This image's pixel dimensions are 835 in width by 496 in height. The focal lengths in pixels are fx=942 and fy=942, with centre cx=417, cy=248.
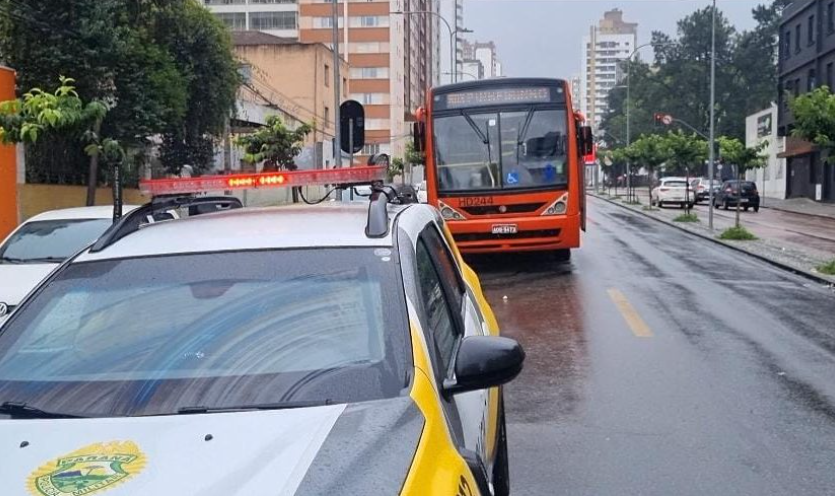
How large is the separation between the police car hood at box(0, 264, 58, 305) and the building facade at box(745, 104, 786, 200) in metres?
57.2

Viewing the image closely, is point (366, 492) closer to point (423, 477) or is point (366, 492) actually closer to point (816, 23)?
point (423, 477)

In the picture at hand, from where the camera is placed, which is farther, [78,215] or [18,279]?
[78,215]

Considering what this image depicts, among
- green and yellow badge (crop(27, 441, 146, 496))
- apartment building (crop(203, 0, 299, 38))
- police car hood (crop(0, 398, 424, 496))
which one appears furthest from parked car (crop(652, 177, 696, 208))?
apartment building (crop(203, 0, 299, 38))

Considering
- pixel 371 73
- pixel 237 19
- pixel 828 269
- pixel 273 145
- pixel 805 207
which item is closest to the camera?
pixel 828 269

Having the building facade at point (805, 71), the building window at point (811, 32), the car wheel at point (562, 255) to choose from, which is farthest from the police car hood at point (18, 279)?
the building window at point (811, 32)

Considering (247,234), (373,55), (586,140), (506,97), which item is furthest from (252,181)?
(373,55)

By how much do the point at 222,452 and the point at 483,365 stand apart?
1.02 metres

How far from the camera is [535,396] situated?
7.83 metres

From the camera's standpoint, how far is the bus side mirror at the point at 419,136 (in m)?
16.5

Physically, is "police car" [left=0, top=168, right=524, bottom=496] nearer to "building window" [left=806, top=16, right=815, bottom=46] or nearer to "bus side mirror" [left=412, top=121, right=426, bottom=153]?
"bus side mirror" [left=412, top=121, right=426, bottom=153]

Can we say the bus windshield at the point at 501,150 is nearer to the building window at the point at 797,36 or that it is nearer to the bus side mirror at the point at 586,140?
the bus side mirror at the point at 586,140

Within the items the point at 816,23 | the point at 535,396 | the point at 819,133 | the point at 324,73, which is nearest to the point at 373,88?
the point at 324,73

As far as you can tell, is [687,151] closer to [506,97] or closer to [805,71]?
[506,97]

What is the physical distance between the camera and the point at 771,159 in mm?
65500
